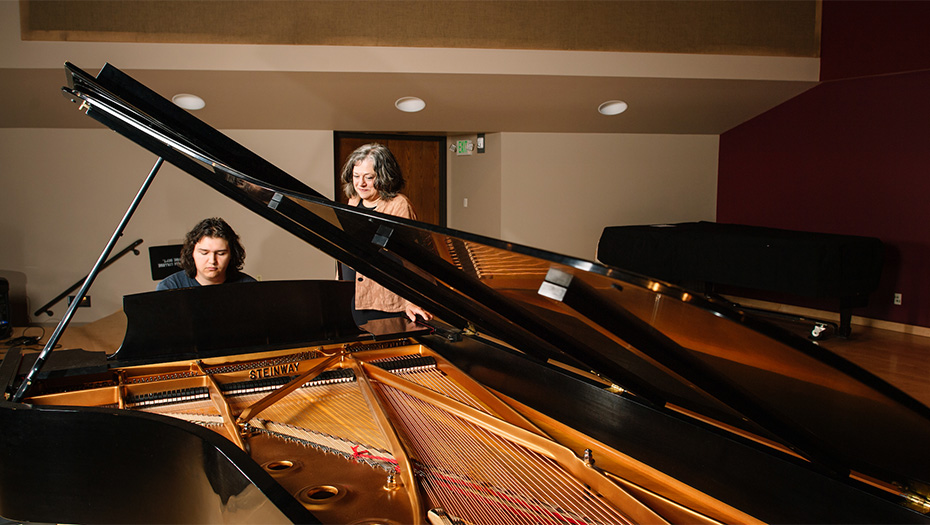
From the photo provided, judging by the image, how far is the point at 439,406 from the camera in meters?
1.67

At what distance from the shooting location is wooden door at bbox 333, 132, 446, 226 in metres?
7.31

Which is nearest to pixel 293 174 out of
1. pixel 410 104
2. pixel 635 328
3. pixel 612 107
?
pixel 410 104

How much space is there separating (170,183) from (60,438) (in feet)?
16.2

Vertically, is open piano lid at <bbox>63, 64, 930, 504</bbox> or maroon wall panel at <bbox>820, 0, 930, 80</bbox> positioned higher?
maroon wall panel at <bbox>820, 0, 930, 80</bbox>

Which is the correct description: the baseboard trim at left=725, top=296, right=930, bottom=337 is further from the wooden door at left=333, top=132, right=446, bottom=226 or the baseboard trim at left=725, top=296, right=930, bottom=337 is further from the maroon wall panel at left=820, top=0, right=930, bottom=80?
the wooden door at left=333, top=132, right=446, bottom=226

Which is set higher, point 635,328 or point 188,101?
point 188,101

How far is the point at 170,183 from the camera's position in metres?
5.82

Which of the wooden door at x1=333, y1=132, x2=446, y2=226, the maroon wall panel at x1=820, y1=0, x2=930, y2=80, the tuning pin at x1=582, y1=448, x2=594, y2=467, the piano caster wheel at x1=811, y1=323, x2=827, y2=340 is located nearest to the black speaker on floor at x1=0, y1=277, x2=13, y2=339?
the wooden door at x1=333, y1=132, x2=446, y2=226

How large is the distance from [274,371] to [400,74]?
3740mm

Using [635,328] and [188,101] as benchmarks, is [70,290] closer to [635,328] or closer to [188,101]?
[188,101]

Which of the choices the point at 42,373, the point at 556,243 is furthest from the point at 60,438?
the point at 556,243

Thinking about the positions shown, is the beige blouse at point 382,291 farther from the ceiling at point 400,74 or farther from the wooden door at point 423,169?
the wooden door at point 423,169

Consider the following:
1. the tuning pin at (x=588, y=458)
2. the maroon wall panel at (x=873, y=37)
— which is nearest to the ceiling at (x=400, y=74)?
the maroon wall panel at (x=873, y=37)

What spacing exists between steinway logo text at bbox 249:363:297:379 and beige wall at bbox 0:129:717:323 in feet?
13.9
